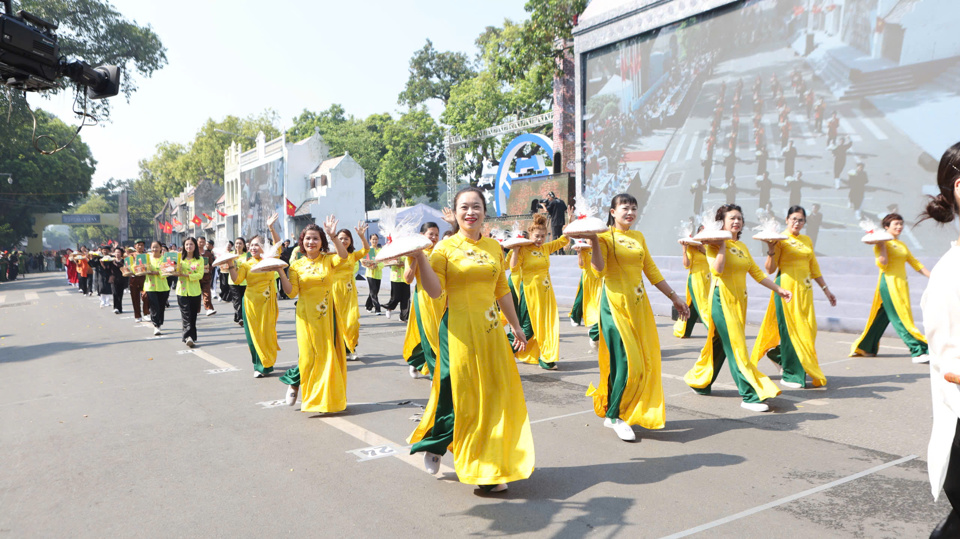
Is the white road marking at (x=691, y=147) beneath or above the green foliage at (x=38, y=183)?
beneath

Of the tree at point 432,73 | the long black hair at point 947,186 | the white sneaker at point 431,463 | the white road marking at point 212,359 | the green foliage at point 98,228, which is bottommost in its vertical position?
the white road marking at point 212,359

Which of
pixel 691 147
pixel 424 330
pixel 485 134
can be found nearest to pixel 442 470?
pixel 424 330

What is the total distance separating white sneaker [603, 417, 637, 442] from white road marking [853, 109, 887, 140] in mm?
11563

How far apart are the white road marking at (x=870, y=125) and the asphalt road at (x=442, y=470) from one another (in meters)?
7.61

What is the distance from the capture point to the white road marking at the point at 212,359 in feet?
29.5

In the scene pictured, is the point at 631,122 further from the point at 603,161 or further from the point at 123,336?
the point at 123,336

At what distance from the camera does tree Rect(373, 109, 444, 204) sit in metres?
47.8

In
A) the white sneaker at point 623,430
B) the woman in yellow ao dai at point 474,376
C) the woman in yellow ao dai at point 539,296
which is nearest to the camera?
the woman in yellow ao dai at point 474,376

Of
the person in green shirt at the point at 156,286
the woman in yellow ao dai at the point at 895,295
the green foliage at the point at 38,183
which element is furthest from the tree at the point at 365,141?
the woman in yellow ao dai at the point at 895,295

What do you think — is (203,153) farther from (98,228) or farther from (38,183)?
(98,228)

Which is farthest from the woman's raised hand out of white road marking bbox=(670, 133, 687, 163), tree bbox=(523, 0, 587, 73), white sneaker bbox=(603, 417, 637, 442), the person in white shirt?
tree bbox=(523, 0, 587, 73)

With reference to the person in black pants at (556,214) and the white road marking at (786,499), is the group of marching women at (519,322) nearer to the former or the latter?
the white road marking at (786,499)

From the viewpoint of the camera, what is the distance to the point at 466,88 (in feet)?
141

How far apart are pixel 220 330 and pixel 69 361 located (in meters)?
Answer: 3.44
